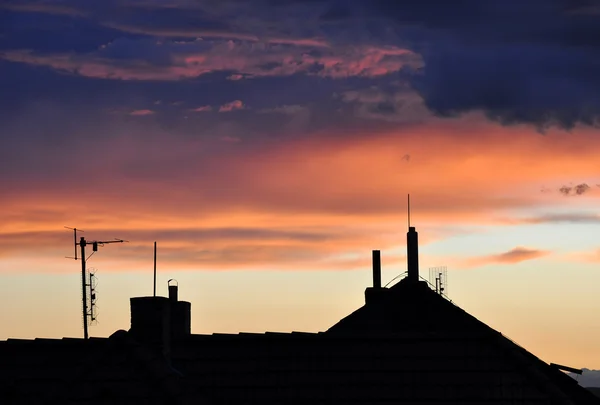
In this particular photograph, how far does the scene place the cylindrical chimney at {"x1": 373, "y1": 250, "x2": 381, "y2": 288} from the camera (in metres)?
54.2

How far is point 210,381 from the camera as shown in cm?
3153

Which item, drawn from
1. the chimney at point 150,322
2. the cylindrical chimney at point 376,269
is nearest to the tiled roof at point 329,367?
the chimney at point 150,322

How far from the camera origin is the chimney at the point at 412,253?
170 feet

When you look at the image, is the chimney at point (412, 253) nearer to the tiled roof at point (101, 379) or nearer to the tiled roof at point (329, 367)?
the tiled roof at point (329, 367)

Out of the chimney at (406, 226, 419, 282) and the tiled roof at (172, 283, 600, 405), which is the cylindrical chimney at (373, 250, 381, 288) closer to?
the chimney at (406, 226, 419, 282)

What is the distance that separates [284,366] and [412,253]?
2224 cm

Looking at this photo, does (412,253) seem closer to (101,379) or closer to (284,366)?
(284,366)

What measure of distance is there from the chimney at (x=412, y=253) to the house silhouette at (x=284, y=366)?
60.7ft

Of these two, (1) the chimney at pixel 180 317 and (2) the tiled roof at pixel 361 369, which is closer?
(2) the tiled roof at pixel 361 369

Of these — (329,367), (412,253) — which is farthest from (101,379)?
(412,253)

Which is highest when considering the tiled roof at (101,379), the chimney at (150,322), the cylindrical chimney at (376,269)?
the cylindrical chimney at (376,269)

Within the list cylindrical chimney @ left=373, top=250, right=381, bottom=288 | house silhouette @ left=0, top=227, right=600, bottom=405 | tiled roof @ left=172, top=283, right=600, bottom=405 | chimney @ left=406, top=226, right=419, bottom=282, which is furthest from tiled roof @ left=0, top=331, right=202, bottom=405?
cylindrical chimney @ left=373, top=250, right=381, bottom=288

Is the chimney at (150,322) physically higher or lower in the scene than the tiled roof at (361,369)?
higher

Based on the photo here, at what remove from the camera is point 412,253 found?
175 ft
